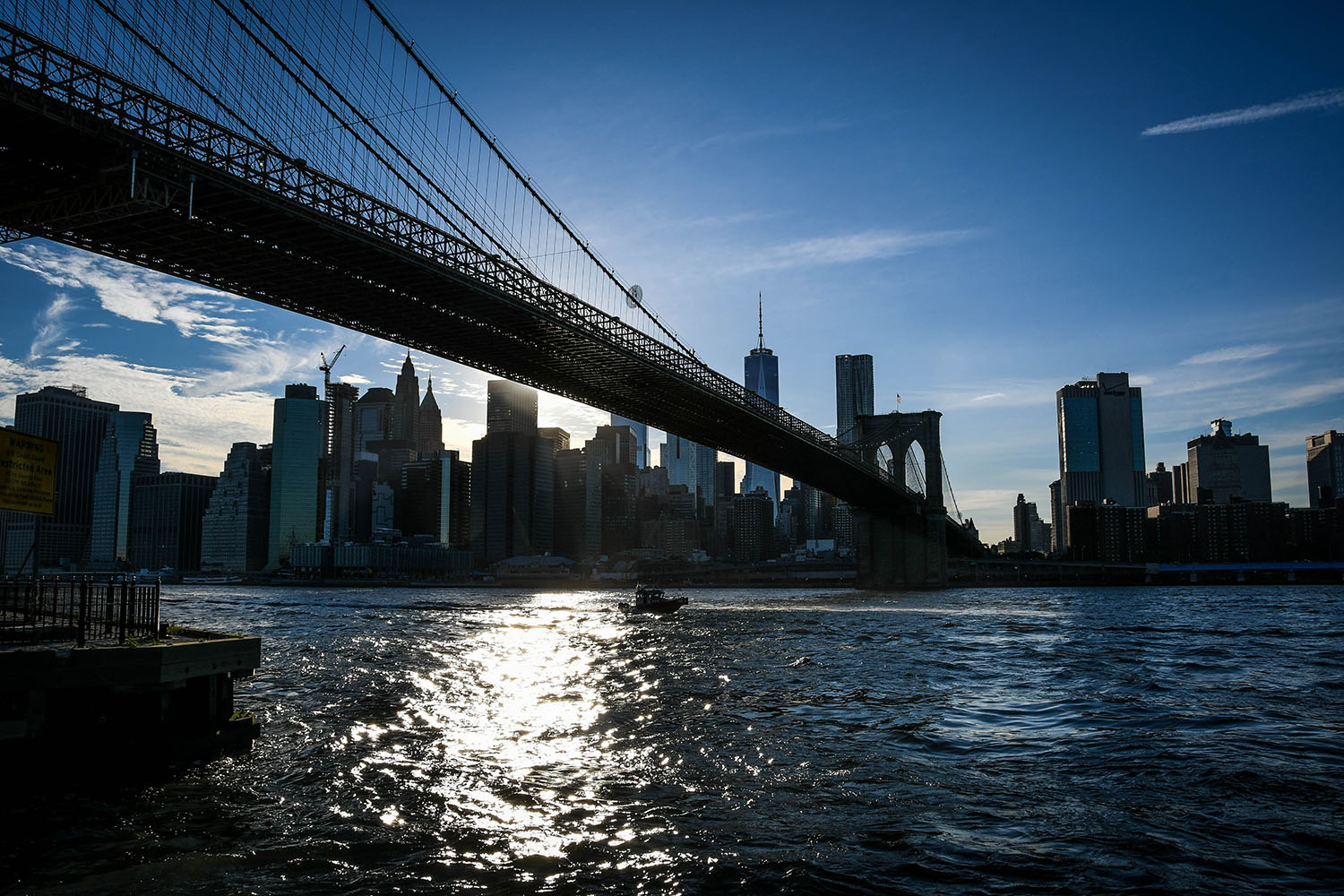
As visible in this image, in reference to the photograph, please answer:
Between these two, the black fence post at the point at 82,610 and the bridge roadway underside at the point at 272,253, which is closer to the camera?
the black fence post at the point at 82,610

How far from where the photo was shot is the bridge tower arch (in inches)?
4008

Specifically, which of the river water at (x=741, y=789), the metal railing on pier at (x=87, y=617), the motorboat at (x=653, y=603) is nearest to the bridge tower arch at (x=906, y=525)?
the motorboat at (x=653, y=603)

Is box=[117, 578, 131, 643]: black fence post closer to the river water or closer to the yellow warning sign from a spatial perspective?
the yellow warning sign

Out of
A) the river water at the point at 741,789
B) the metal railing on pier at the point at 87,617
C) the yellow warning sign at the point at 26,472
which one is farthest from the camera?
the yellow warning sign at the point at 26,472

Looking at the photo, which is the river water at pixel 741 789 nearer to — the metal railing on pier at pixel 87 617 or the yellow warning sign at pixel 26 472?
the metal railing on pier at pixel 87 617

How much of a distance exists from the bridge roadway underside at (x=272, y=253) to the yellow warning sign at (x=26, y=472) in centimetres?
1326

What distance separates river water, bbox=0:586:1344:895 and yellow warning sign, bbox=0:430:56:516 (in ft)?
19.3

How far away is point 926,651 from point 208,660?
26.7m

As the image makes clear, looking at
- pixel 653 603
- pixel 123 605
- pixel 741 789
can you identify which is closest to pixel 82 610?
pixel 123 605

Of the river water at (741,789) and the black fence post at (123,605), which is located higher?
the black fence post at (123,605)

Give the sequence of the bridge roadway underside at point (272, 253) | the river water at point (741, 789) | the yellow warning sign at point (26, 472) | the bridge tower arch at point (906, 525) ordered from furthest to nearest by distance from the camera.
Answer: the bridge tower arch at point (906, 525) → the bridge roadway underside at point (272, 253) → the yellow warning sign at point (26, 472) → the river water at point (741, 789)

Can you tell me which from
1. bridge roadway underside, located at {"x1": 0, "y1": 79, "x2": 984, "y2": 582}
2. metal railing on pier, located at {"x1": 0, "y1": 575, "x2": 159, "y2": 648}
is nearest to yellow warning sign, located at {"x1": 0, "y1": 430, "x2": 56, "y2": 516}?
metal railing on pier, located at {"x1": 0, "y1": 575, "x2": 159, "y2": 648}

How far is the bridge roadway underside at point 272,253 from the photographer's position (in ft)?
85.9

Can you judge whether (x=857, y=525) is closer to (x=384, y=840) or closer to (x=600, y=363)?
(x=600, y=363)
